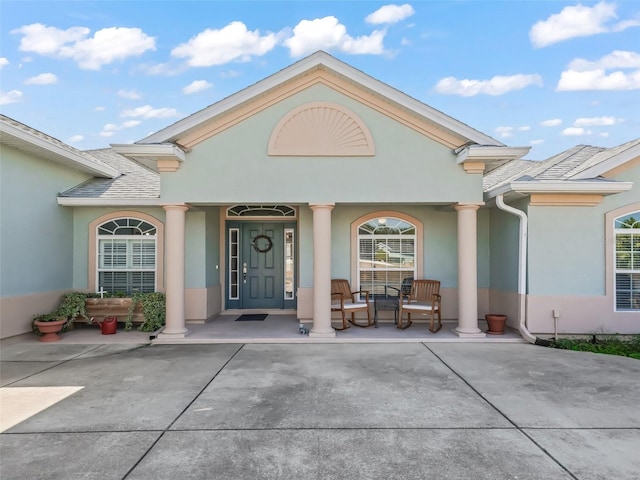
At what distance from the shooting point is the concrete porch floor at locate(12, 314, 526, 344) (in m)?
7.65

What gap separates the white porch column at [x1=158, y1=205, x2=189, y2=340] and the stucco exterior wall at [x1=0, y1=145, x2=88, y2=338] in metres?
2.83

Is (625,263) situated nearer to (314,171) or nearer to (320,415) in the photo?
(314,171)

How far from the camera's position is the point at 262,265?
10.5m

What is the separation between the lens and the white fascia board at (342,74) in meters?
7.41

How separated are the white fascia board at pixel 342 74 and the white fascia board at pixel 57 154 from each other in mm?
2399

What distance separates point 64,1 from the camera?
9.55m

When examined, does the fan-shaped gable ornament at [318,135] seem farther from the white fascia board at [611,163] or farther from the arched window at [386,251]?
the white fascia board at [611,163]

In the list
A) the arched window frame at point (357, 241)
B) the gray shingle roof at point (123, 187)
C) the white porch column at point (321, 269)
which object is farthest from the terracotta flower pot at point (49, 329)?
the arched window frame at point (357, 241)

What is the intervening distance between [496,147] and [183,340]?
680 cm

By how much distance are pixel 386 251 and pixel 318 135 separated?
3.25 meters

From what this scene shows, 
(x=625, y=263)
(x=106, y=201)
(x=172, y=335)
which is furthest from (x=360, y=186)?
(x=106, y=201)

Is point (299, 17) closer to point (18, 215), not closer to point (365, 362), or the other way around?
point (18, 215)

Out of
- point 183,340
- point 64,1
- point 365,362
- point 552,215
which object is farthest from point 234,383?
point 64,1

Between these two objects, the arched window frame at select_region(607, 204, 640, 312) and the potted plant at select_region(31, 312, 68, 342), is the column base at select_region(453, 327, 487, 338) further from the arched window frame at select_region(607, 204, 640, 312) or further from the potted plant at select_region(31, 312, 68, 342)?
the potted plant at select_region(31, 312, 68, 342)
